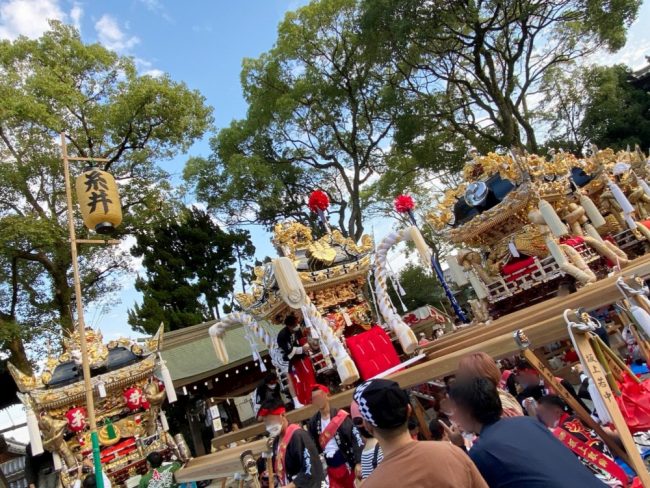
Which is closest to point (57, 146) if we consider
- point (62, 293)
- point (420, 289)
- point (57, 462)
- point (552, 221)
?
point (62, 293)

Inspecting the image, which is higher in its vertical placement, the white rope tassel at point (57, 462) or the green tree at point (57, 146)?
the green tree at point (57, 146)

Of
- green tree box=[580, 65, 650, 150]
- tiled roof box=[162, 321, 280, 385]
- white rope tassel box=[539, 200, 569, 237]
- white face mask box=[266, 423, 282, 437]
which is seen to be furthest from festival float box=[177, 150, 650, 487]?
green tree box=[580, 65, 650, 150]

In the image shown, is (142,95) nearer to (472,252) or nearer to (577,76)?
(472,252)

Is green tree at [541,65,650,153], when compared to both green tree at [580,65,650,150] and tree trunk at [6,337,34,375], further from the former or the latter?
tree trunk at [6,337,34,375]

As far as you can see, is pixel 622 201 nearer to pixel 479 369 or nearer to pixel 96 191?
pixel 479 369

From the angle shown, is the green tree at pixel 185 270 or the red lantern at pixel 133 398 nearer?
the red lantern at pixel 133 398

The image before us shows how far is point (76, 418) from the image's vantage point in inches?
389

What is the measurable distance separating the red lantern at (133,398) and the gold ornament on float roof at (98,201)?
4807 mm

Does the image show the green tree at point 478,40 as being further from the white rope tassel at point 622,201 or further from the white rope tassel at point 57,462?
the white rope tassel at point 57,462

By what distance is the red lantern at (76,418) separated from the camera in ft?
32.2

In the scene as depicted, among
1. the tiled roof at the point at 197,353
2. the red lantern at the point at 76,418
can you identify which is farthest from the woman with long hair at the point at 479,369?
the tiled roof at the point at 197,353

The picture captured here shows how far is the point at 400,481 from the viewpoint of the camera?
172cm

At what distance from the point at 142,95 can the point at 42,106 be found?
3192 millimetres

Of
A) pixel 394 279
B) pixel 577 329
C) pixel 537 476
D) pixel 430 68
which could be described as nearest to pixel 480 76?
pixel 430 68
